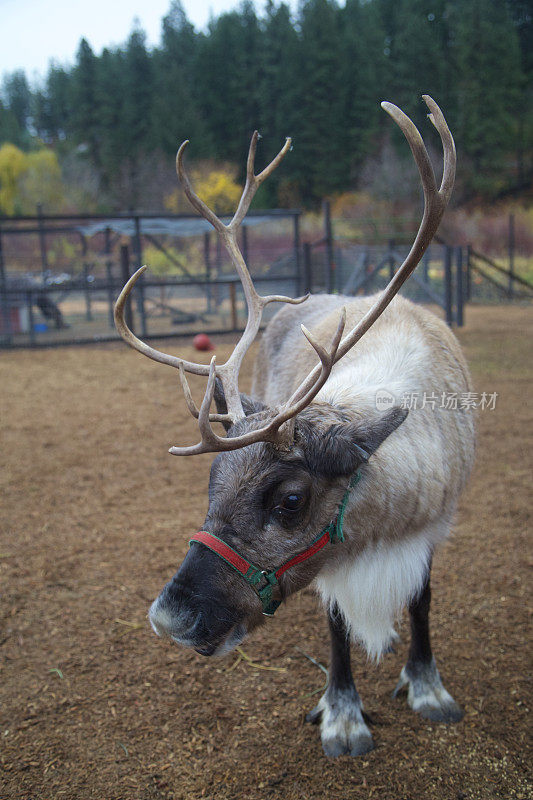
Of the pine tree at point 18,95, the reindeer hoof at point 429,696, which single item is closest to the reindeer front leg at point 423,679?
the reindeer hoof at point 429,696

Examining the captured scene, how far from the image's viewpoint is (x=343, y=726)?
233 centimetres

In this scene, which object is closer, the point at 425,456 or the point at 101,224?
the point at 425,456

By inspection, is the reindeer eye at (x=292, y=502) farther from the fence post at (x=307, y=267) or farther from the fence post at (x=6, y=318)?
the fence post at (x=6, y=318)

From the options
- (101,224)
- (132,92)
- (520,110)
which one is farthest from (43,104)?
(101,224)

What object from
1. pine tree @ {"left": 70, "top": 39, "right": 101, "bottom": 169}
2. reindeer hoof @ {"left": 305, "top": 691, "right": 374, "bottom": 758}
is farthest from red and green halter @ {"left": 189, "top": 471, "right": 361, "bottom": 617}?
pine tree @ {"left": 70, "top": 39, "right": 101, "bottom": 169}

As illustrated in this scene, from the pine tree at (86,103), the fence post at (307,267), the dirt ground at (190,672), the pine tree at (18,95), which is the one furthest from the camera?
the pine tree at (18,95)

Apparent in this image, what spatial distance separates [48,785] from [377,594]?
1.36 metres

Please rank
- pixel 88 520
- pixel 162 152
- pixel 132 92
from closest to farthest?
pixel 88 520 → pixel 162 152 → pixel 132 92

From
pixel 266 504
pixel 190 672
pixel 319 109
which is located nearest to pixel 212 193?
pixel 319 109

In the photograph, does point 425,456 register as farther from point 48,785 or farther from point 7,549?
point 7,549

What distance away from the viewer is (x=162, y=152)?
39906 millimetres

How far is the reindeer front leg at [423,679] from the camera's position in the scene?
2463mm

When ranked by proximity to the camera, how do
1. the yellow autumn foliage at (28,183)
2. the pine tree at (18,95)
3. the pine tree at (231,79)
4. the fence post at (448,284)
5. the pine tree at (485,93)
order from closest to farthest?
the fence post at (448,284)
the yellow autumn foliage at (28,183)
the pine tree at (485,93)
the pine tree at (231,79)
the pine tree at (18,95)

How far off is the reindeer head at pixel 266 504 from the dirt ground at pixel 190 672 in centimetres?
75
